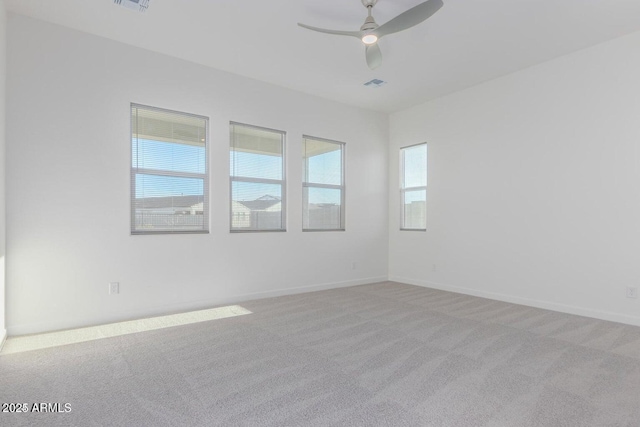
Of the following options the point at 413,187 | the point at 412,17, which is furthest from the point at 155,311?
the point at 413,187

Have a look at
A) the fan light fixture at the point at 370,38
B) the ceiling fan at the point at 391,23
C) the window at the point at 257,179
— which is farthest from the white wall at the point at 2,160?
the fan light fixture at the point at 370,38

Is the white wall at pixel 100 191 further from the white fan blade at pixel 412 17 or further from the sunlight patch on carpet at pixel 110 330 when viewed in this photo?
the white fan blade at pixel 412 17

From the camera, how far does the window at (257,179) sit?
455 centimetres

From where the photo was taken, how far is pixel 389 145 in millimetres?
6184

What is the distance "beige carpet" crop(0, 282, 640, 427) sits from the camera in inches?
74.3

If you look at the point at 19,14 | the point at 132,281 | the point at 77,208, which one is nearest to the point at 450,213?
the point at 132,281

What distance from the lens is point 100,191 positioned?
3.57 meters

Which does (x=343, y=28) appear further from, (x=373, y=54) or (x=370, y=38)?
(x=370, y=38)

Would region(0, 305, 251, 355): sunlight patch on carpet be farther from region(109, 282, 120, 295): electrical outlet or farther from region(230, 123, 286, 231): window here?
region(230, 123, 286, 231): window

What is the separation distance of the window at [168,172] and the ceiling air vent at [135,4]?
1.04 metres

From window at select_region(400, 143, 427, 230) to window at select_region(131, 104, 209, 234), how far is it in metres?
3.37

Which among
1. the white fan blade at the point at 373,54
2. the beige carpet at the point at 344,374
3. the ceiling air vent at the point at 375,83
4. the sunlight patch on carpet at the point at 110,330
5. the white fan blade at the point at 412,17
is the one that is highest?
the ceiling air vent at the point at 375,83

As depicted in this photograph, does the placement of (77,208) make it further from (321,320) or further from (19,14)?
(321,320)

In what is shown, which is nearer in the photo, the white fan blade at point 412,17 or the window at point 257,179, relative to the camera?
the white fan blade at point 412,17
